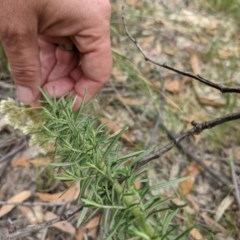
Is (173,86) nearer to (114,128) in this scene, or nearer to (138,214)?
(114,128)

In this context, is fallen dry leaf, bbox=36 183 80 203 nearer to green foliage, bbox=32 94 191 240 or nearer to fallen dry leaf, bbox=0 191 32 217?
fallen dry leaf, bbox=0 191 32 217

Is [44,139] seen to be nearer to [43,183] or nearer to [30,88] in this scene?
[30,88]

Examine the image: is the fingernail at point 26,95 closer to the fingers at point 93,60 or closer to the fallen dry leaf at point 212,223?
Result: the fingers at point 93,60

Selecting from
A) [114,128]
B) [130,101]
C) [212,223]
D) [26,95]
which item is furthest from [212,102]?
[26,95]

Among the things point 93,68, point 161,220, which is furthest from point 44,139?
point 93,68

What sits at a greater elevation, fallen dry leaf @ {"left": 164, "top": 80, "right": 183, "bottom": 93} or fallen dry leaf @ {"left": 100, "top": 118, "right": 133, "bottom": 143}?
fallen dry leaf @ {"left": 164, "top": 80, "right": 183, "bottom": 93}

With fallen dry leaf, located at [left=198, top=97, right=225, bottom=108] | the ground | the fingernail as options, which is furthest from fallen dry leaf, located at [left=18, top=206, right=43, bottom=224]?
fallen dry leaf, located at [left=198, top=97, right=225, bottom=108]
